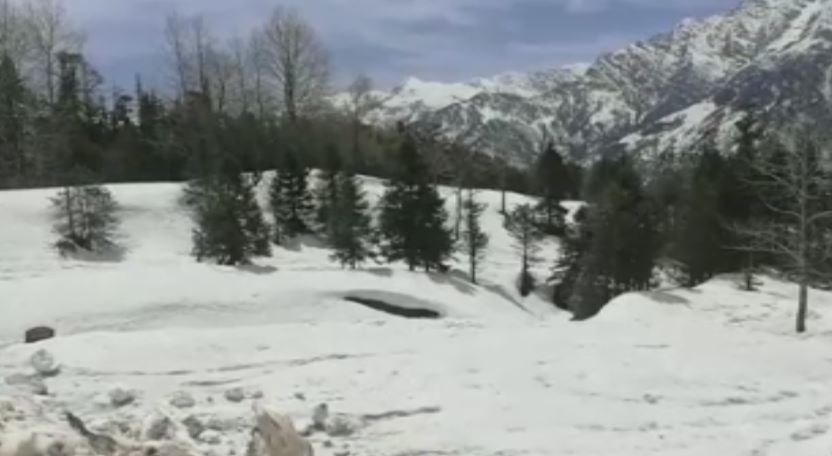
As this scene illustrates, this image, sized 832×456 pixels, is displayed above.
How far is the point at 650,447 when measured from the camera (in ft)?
38.7

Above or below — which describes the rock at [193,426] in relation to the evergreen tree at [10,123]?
below

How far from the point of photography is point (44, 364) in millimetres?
14008

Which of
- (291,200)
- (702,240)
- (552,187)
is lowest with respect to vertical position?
(702,240)

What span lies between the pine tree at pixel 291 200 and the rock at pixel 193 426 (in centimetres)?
4669

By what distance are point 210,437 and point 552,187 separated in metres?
65.0

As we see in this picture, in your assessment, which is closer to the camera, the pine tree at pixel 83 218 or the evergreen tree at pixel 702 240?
the evergreen tree at pixel 702 240

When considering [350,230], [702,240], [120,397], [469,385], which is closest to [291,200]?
[350,230]

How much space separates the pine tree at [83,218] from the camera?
51000 millimetres

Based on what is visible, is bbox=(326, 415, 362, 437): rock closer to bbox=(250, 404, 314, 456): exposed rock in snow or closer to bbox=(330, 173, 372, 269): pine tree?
bbox=(250, 404, 314, 456): exposed rock in snow

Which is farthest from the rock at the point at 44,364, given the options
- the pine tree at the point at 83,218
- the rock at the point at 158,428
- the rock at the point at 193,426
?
the pine tree at the point at 83,218

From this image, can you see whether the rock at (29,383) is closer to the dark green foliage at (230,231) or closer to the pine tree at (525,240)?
the dark green foliage at (230,231)

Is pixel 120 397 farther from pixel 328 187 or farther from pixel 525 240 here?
pixel 328 187

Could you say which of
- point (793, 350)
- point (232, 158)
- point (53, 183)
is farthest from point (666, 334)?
point (53, 183)

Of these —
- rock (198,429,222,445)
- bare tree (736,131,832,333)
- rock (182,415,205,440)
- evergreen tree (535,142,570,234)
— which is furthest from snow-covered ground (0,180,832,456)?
evergreen tree (535,142,570,234)
